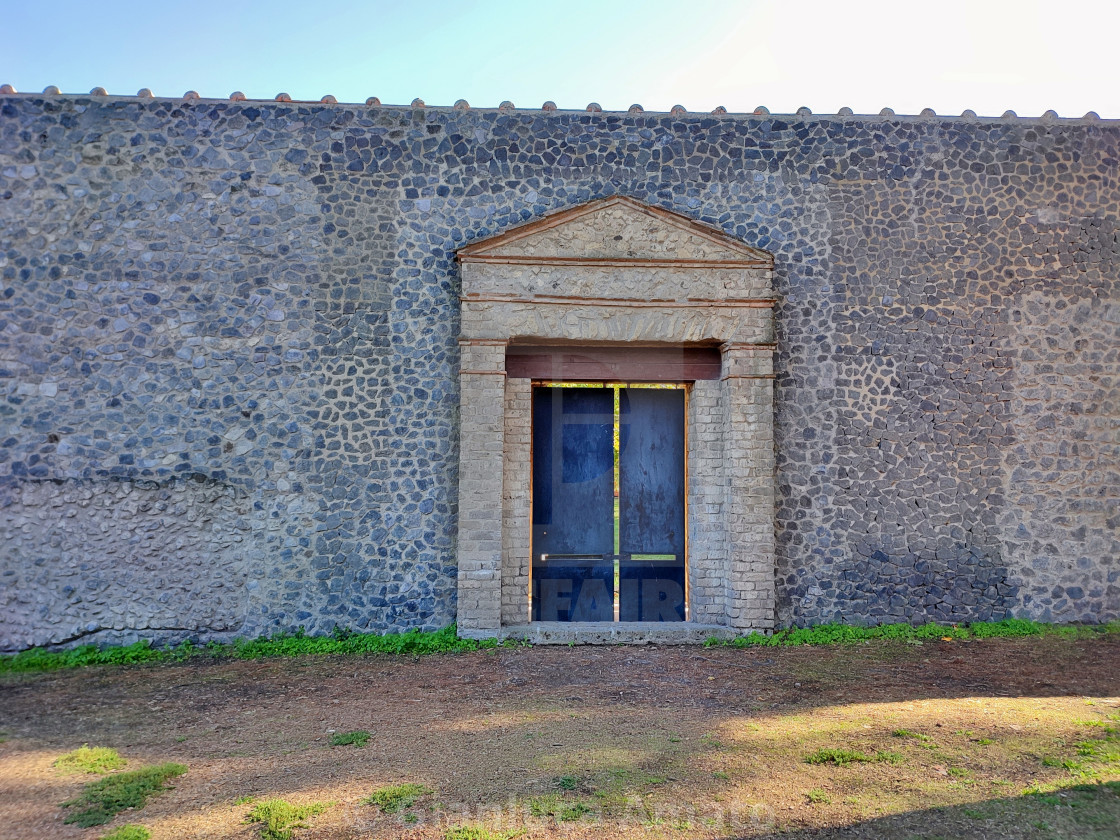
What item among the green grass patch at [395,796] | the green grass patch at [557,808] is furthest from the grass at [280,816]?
the green grass patch at [557,808]

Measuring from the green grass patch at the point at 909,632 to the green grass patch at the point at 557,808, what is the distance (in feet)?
10.6

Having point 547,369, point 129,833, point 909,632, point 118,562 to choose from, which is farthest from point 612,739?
point 118,562

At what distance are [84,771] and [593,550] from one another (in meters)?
4.34

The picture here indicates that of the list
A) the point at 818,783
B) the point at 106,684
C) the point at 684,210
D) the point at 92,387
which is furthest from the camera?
the point at 684,210

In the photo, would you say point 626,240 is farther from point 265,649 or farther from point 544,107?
point 265,649

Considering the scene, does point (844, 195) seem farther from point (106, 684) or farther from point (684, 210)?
point (106, 684)

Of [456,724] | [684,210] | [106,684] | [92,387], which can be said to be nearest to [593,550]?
[456,724]

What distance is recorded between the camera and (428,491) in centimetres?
674

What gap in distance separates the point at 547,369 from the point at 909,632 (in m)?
4.08

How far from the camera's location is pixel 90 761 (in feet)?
13.7

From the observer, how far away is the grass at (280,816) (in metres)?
3.34

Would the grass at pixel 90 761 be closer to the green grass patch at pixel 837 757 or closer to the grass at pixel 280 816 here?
the grass at pixel 280 816

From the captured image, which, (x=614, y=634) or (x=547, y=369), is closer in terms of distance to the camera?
(x=614, y=634)

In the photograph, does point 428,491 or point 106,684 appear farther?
point 428,491
